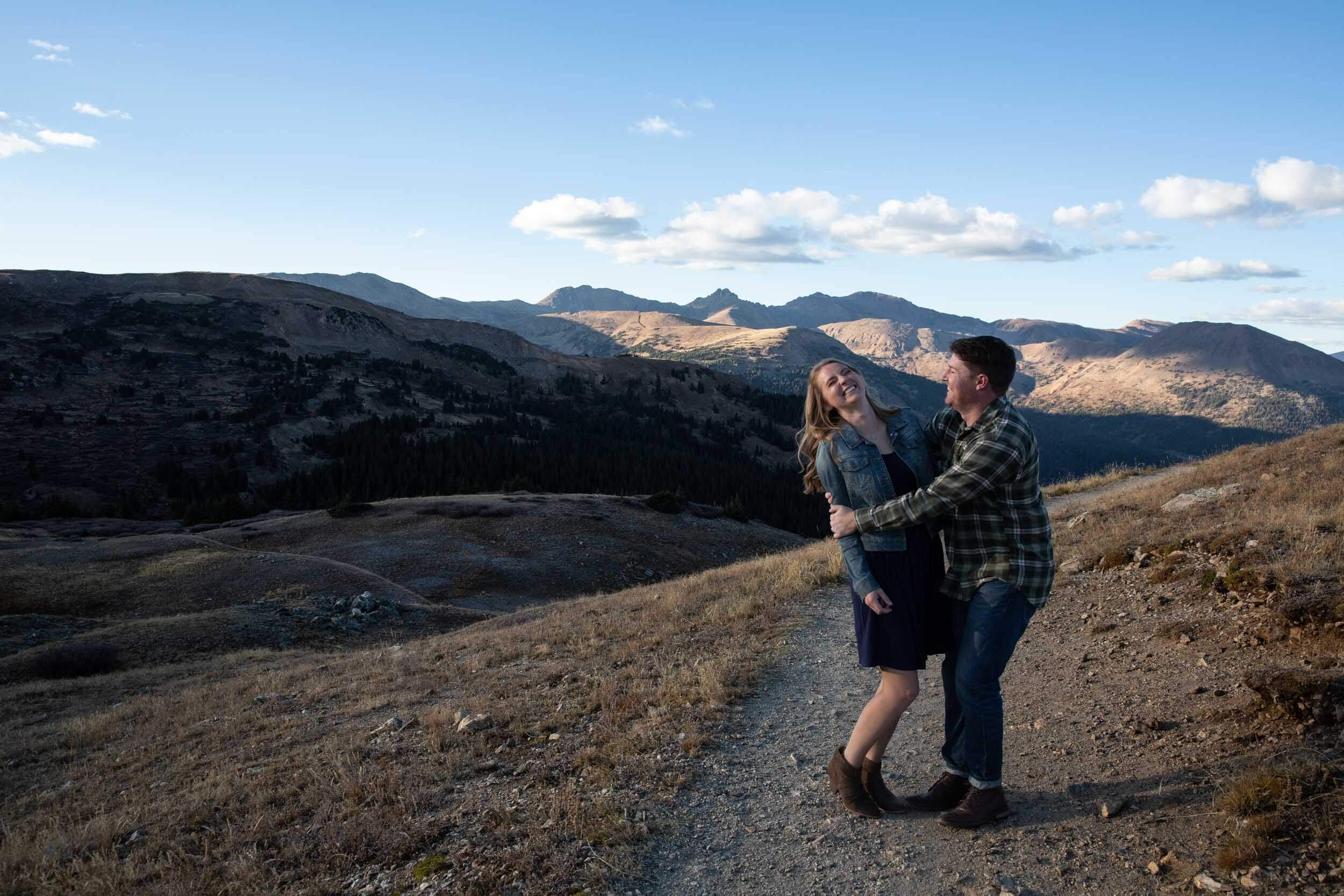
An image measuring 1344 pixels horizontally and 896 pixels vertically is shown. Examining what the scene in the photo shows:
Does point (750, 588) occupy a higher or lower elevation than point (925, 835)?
lower

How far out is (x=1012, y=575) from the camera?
443 cm

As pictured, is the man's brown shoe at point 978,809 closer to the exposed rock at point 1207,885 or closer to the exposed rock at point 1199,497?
the exposed rock at point 1207,885

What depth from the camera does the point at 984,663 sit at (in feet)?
14.8

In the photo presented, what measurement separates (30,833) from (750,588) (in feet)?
34.6

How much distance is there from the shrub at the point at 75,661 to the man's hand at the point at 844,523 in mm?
20393

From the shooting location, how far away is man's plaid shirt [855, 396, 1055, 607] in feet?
14.1

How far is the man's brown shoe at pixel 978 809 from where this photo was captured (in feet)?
15.7

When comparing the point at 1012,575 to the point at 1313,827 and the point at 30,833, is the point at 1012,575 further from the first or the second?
the point at 30,833

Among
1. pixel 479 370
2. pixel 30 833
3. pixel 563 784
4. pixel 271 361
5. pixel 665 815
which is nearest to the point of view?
pixel 665 815

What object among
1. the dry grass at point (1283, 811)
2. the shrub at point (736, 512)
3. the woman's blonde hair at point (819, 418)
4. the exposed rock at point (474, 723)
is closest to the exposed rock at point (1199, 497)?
the dry grass at point (1283, 811)

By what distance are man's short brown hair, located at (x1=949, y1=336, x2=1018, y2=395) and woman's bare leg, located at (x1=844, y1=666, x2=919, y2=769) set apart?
187cm

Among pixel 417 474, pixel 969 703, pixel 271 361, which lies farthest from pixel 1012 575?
pixel 271 361

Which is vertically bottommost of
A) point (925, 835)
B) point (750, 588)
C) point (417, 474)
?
point (417, 474)

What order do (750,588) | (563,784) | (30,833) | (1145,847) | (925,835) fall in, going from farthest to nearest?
(750,588) < (30,833) < (563,784) < (925,835) < (1145,847)
